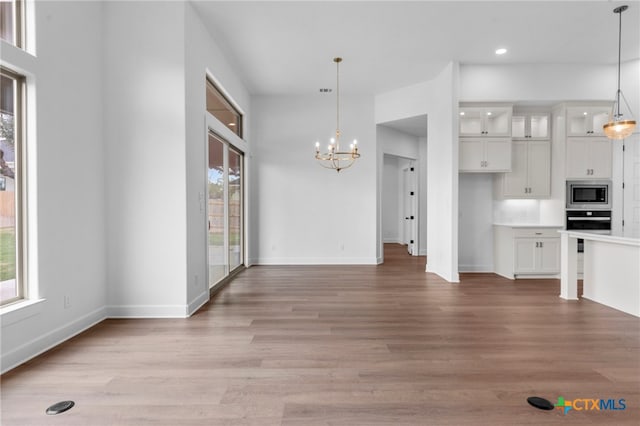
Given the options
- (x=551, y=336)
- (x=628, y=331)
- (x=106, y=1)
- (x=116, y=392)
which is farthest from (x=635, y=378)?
(x=106, y=1)

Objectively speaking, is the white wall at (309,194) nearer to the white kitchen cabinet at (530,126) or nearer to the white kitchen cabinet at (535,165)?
the white kitchen cabinet at (530,126)

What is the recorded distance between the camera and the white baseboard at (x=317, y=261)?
24.1 feet

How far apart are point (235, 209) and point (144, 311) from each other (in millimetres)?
2914

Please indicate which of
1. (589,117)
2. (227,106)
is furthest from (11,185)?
(589,117)

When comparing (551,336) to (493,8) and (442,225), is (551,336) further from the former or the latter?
(493,8)

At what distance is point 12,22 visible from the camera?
8.98ft

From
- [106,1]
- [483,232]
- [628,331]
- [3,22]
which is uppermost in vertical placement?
[106,1]

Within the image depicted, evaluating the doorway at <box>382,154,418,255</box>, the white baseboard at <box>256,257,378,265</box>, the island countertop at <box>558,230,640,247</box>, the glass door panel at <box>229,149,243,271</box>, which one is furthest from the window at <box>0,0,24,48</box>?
the doorway at <box>382,154,418,255</box>

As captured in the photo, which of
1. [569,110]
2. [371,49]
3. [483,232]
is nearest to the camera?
[371,49]

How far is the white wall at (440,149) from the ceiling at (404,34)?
406mm

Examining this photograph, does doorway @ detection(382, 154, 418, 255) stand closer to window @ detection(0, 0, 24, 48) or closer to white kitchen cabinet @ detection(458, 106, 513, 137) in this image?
white kitchen cabinet @ detection(458, 106, 513, 137)

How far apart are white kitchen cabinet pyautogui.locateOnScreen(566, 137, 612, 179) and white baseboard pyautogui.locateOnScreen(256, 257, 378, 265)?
399 centimetres

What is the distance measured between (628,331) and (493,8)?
3.90 m

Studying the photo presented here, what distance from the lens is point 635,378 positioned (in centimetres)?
242
